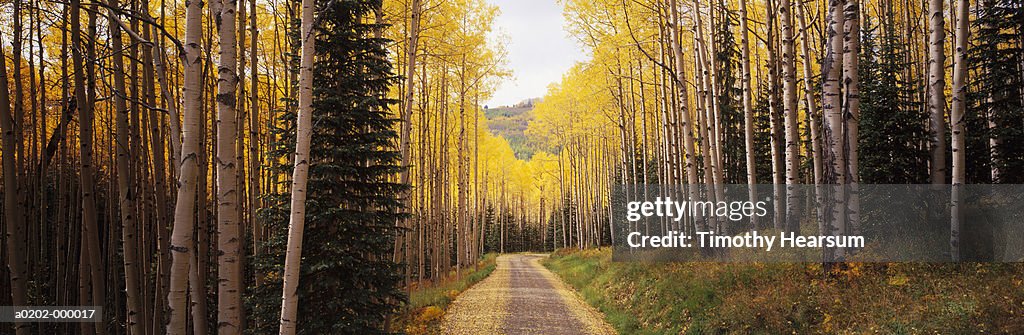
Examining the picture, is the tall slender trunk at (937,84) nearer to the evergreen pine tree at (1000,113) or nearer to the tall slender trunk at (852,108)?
the evergreen pine tree at (1000,113)

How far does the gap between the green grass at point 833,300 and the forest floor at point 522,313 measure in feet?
3.14

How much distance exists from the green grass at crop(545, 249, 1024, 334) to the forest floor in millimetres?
956

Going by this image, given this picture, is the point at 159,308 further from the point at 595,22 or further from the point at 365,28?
the point at 595,22

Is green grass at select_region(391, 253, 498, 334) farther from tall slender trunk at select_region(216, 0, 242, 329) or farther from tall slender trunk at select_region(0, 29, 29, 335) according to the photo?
tall slender trunk at select_region(216, 0, 242, 329)

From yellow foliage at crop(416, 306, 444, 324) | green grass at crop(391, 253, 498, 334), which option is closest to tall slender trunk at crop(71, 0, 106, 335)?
green grass at crop(391, 253, 498, 334)

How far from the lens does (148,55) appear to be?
591 centimetres

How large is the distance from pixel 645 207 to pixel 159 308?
1651 centimetres

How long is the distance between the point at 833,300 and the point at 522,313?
6566 mm

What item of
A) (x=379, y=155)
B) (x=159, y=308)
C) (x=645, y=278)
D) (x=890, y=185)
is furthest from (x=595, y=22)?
(x=159, y=308)

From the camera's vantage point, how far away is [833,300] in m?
6.71

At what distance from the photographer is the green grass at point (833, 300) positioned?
5.52 metres

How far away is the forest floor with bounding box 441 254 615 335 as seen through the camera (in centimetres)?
1013

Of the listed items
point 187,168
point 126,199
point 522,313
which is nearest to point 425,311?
point 522,313

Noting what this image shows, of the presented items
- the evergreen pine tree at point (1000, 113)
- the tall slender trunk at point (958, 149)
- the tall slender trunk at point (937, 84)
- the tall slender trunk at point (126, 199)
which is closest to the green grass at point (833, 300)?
the tall slender trunk at point (958, 149)
